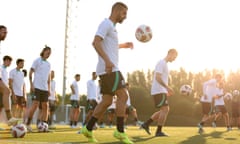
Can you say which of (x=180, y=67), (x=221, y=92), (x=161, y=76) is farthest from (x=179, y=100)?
(x=161, y=76)

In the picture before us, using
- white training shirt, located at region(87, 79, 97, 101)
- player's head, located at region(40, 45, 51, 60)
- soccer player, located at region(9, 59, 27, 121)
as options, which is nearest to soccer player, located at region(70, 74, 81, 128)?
white training shirt, located at region(87, 79, 97, 101)

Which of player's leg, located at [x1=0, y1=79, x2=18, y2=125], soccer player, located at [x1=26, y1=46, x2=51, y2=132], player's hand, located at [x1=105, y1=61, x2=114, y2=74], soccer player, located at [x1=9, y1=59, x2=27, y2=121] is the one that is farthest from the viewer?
soccer player, located at [x1=9, y1=59, x2=27, y2=121]

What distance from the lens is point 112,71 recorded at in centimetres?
743

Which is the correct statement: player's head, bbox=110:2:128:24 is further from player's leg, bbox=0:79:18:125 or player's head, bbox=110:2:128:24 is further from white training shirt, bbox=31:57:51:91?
white training shirt, bbox=31:57:51:91

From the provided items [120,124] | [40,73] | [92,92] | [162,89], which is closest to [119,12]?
[120,124]

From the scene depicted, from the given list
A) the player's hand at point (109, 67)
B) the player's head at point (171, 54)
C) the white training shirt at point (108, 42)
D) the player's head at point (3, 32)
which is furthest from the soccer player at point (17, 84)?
the player's hand at point (109, 67)

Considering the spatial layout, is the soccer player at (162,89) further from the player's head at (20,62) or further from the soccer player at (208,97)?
the soccer player at (208,97)

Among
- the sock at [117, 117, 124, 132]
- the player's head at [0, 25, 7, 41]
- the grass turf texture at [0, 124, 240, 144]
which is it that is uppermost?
the player's head at [0, 25, 7, 41]

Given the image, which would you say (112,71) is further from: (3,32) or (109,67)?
(3,32)

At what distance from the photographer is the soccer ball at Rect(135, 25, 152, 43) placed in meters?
9.95

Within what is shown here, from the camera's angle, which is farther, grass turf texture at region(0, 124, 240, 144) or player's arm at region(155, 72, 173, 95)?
player's arm at region(155, 72, 173, 95)

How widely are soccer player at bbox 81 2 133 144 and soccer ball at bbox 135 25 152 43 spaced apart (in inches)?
87.2

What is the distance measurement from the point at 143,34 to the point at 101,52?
2.80 metres

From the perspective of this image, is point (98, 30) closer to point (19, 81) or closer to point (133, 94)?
point (19, 81)
